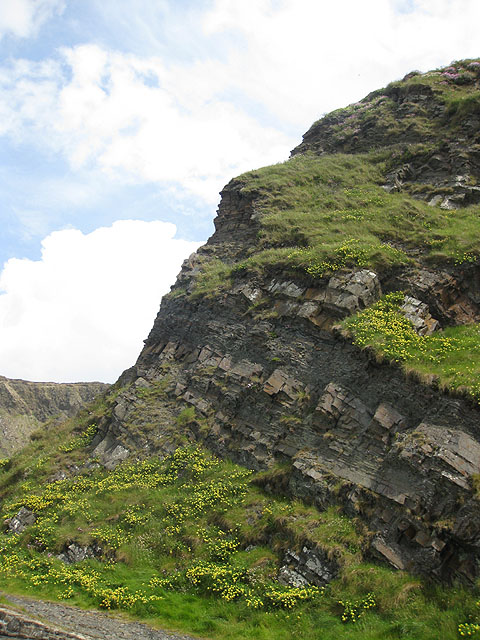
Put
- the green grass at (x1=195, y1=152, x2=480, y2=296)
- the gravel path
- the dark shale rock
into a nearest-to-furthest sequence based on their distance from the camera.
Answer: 1. the gravel path
2. the dark shale rock
3. the green grass at (x1=195, y1=152, x2=480, y2=296)

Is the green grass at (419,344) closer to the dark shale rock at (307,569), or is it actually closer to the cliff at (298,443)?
the cliff at (298,443)

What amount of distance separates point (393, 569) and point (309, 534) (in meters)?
2.63

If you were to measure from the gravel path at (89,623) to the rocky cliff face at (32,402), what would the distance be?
55.9m

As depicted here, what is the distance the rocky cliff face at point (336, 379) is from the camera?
43.9ft

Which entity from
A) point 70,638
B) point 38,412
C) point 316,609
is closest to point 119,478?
point 70,638

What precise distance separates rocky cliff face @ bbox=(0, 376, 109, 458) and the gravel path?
5594 cm

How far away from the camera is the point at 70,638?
1138cm

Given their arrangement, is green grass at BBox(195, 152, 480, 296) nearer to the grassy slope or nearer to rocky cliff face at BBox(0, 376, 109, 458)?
the grassy slope

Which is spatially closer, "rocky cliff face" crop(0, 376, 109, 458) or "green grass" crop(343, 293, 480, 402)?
"green grass" crop(343, 293, 480, 402)

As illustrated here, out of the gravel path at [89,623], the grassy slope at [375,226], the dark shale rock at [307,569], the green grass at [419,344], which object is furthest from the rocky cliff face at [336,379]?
the gravel path at [89,623]

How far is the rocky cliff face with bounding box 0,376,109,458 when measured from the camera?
67375 millimetres

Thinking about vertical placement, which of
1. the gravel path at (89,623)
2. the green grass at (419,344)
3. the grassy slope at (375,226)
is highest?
the grassy slope at (375,226)

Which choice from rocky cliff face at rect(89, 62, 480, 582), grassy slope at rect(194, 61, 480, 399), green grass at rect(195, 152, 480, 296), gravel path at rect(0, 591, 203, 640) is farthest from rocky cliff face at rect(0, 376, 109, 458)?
gravel path at rect(0, 591, 203, 640)

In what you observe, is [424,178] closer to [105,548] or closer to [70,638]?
[105,548]
